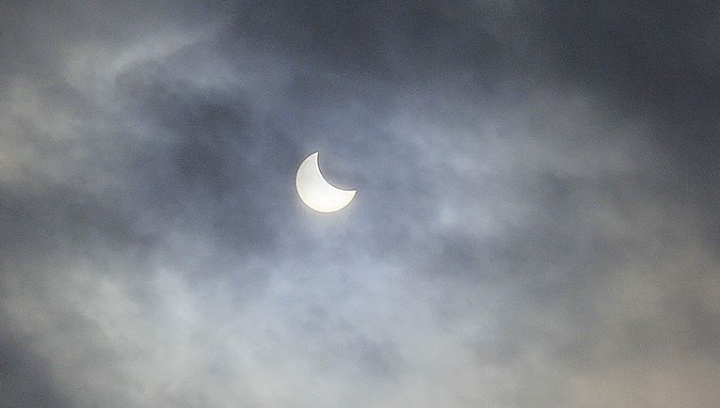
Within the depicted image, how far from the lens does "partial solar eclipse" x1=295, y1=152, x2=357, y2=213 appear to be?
2144 centimetres

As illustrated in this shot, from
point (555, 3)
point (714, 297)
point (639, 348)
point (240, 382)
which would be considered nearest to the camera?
point (555, 3)

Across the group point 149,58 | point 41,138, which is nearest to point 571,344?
point 149,58

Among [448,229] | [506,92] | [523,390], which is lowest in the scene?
[523,390]

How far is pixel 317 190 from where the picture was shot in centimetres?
2173

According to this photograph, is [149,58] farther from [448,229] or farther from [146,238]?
[448,229]

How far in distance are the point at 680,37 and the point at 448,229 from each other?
8.06 meters

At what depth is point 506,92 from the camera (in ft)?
66.7

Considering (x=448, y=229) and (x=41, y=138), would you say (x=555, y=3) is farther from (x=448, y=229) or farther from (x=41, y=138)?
(x=41, y=138)

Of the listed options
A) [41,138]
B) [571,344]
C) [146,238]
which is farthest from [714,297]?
[41,138]

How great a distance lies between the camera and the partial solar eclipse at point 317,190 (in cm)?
2144

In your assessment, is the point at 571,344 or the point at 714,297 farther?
the point at 571,344

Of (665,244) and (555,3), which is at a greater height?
(555,3)

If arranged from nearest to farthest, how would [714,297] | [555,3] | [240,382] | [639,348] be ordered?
1. [555,3]
2. [714,297]
3. [639,348]
4. [240,382]

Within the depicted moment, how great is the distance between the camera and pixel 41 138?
22.3m
